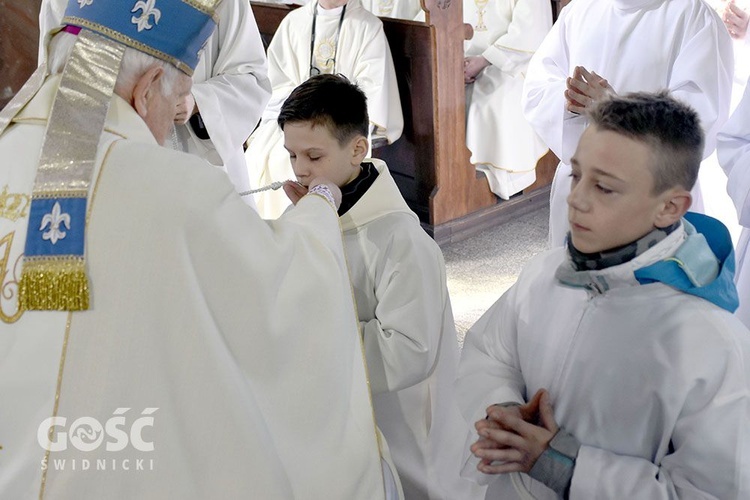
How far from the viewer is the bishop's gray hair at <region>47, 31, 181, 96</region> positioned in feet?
5.37

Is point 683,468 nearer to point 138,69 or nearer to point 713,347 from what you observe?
point 713,347

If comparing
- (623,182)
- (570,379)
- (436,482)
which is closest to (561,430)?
(570,379)

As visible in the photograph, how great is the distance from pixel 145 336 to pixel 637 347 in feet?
2.92

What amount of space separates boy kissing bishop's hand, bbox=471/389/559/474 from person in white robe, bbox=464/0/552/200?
154 inches

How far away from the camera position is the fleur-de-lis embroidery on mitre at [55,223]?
146cm

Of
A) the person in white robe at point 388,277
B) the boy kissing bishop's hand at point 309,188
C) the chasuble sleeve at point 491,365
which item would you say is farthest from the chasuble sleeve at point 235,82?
the chasuble sleeve at point 491,365

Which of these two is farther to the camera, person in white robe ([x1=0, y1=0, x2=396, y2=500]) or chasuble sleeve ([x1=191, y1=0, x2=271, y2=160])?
chasuble sleeve ([x1=191, y1=0, x2=271, y2=160])

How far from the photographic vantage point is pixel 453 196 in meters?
5.31

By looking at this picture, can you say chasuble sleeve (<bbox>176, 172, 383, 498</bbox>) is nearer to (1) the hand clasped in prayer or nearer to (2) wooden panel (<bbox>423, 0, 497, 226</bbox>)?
(1) the hand clasped in prayer

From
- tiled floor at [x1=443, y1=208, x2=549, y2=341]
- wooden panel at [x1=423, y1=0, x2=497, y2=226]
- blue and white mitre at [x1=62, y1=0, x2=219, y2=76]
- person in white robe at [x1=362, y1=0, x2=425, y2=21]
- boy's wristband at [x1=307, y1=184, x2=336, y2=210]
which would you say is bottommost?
tiled floor at [x1=443, y1=208, x2=549, y2=341]

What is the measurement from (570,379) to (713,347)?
298 millimetres

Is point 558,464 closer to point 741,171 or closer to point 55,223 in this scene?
point 55,223

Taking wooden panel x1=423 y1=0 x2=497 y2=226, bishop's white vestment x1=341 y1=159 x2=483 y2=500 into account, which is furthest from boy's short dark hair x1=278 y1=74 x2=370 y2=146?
wooden panel x1=423 y1=0 x2=497 y2=226

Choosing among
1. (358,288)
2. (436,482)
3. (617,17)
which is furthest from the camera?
(617,17)
